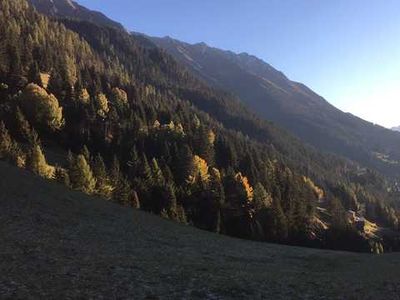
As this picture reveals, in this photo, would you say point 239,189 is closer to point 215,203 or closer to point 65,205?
point 215,203

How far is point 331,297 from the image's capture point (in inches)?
1102

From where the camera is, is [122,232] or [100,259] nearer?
[100,259]

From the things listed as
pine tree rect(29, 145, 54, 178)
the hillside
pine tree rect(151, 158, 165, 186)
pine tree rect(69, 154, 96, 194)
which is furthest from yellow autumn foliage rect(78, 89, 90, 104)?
the hillside

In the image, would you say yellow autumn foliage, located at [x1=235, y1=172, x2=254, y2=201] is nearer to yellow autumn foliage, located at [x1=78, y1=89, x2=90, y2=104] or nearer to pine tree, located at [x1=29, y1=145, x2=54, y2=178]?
pine tree, located at [x1=29, y1=145, x2=54, y2=178]

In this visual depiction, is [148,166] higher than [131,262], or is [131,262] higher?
[148,166]

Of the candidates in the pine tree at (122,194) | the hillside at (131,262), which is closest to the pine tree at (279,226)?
the pine tree at (122,194)

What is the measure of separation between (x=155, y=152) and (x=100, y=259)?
439ft

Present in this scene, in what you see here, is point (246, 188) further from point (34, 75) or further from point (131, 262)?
point (131, 262)

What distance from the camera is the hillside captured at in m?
25.0

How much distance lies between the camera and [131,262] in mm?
32750

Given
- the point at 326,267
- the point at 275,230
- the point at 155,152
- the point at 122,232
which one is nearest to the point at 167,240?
the point at 122,232

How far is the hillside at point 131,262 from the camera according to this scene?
25.0 meters

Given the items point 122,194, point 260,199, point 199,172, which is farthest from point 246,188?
point 122,194

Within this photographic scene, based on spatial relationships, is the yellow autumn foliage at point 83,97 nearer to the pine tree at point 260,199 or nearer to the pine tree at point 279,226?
the pine tree at point 260,199
